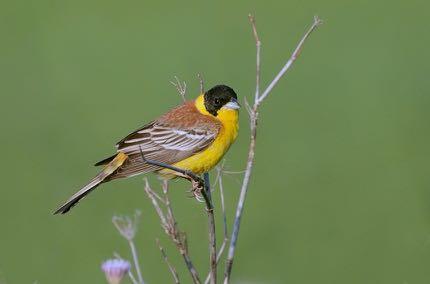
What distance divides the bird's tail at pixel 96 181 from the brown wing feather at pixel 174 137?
0.15 ft

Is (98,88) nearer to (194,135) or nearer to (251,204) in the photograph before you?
(251,204)

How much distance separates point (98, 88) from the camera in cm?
945

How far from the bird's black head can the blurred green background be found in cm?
102

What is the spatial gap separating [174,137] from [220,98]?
0.93 feet

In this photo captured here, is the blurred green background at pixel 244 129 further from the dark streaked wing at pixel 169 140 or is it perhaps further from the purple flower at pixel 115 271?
the purple flower at pixel 115 271

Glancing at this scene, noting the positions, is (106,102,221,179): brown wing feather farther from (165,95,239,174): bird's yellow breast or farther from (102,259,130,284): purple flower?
(102,259,130,284): purple flower

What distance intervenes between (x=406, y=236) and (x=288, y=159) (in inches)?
57.1

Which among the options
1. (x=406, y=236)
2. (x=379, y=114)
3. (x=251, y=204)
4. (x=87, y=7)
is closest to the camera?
(x=406, y=236)

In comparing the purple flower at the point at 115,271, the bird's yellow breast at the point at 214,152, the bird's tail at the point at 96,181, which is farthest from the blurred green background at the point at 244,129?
the purple flower at the point at 115,271

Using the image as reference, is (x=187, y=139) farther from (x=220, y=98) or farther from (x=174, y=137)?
(x=220, y=98)

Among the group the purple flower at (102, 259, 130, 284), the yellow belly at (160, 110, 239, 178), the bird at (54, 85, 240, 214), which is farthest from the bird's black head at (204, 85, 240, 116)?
the purple flower at (102, 259, 130, 284)

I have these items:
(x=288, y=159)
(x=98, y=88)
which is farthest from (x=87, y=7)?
(x=288, y=159)

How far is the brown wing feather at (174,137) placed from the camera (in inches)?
181

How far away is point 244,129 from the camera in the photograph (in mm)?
8203
